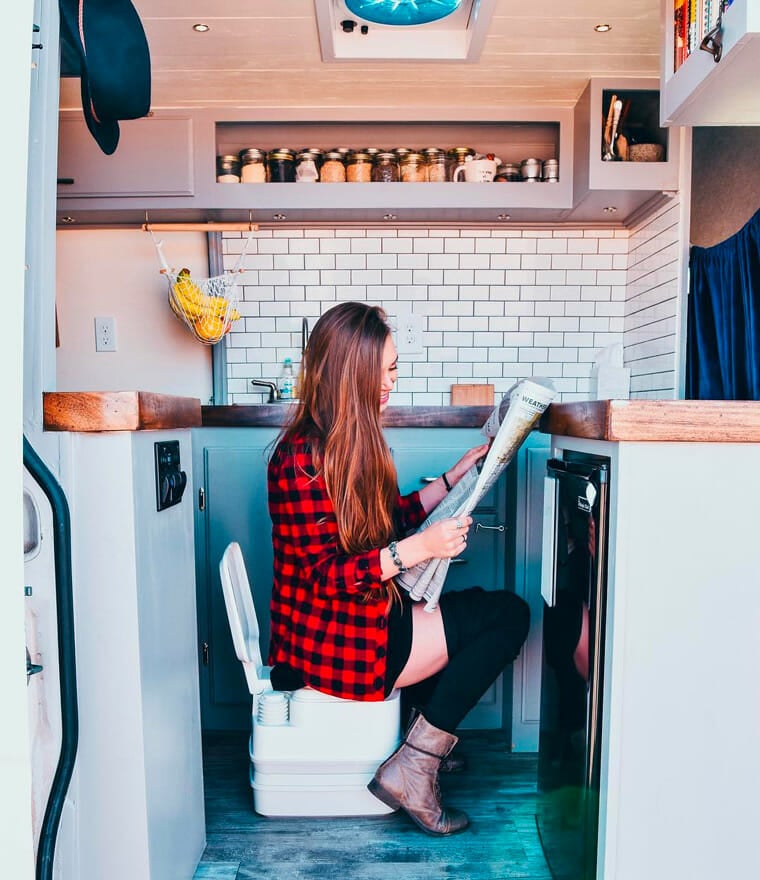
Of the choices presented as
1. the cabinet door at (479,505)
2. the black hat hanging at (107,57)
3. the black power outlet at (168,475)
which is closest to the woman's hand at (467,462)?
the cabinet door at (479,505)

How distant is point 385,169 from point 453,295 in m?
0.63

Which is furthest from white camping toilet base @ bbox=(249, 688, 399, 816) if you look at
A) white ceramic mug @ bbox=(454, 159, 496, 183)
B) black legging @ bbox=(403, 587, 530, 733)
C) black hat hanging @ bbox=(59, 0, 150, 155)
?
white ceramic mug @ bbox=(454, 159, 496, 183)

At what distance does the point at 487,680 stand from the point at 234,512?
2.82 ft

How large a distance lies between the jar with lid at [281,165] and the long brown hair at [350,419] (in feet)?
4.90

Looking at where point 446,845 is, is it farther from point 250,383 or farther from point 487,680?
point 250,383

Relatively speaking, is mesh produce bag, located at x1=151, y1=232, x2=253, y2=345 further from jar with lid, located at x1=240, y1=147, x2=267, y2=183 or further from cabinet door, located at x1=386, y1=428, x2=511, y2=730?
cabinet door, located at x1=386, y1=428, x2=511, y2=730

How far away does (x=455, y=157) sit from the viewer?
2.71 meters

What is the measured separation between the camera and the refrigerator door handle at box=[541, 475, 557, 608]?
52.1 inches

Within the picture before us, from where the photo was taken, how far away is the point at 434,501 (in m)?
1.68

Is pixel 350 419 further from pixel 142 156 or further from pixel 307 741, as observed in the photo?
pixel 142 156

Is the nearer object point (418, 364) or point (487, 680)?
point (487, 680)

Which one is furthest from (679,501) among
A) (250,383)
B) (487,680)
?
(250,383)

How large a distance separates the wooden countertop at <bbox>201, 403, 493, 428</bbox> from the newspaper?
337 mm

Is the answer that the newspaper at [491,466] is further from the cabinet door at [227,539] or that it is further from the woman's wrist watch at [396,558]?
the cabinet door at [227,539]
